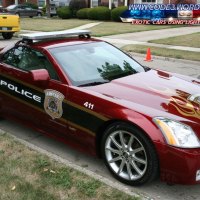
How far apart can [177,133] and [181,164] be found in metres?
0.29

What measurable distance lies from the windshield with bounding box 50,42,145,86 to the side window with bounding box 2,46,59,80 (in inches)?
5.9

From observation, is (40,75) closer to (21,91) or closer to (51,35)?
(21,91)

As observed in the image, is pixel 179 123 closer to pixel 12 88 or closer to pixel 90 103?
pixel 90 103

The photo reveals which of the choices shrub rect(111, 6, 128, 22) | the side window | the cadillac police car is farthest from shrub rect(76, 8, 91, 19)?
the cadillac police car

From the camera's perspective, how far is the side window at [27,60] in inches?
187

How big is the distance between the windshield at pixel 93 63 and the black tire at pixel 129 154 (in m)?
0.81

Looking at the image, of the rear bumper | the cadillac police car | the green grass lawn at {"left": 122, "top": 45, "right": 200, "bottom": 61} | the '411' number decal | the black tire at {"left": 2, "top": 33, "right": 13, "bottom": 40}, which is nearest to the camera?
the rear bumper

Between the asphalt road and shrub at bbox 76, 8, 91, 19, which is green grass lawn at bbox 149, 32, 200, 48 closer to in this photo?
the asphalt road

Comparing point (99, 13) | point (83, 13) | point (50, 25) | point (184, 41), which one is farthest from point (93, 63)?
point (83, 13)

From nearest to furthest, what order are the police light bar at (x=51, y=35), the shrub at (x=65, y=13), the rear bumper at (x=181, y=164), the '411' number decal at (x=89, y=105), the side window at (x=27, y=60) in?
the rear bumper at (x=181, y=164)
the '411' number decal at (x=89, y=105)
the side window at (x=27, y=60)
the police light bar at (x=51, y=35)
the shrub at (x=65, y=13)

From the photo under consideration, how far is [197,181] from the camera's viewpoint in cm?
360

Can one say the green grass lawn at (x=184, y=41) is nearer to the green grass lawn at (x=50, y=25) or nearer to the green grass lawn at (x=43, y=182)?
the green grass lawn at (x=50, y=25)

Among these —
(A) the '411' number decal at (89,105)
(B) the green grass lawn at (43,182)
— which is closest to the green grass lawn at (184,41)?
(A) the '411' number decal at (89,105)

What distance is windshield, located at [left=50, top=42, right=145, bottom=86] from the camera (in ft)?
15.1
